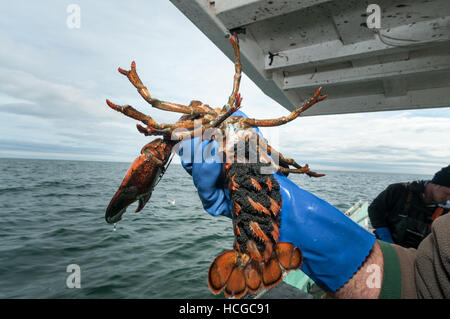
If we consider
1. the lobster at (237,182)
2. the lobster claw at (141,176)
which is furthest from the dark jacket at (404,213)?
the lobster claw at (141,176)

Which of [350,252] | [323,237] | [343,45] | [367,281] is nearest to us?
[367,281]

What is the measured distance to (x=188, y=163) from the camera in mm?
2389

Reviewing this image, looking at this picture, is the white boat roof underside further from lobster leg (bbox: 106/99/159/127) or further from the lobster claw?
the lobster claw

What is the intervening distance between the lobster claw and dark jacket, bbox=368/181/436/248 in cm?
435

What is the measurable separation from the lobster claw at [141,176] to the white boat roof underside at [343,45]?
1.44 metres

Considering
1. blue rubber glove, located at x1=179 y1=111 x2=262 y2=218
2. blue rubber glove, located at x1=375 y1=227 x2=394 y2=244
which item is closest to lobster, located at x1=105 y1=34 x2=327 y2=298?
blue rubber glove, located at x1=179 y1=111 x2=262 y2=218

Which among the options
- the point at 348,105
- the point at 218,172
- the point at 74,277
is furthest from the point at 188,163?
the point at 74,277

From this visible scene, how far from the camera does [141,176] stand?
197 cm

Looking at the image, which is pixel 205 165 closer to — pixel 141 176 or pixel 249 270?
pixel 141 176

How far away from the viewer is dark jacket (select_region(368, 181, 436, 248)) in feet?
11.5

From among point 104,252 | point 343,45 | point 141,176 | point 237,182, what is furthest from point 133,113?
point 104,252

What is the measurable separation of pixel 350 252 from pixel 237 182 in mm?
1071

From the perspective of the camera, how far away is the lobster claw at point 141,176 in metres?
1.93

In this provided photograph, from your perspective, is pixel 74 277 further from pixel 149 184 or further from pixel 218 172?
pixel 218 172
